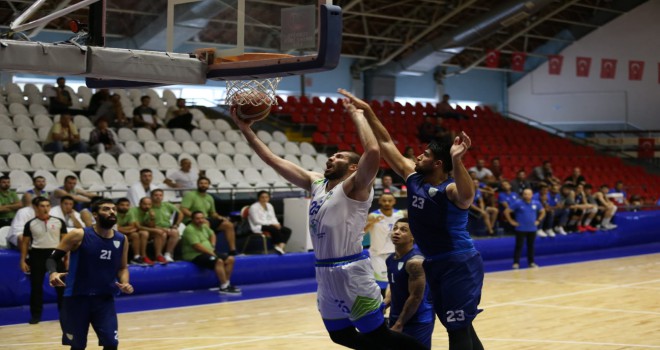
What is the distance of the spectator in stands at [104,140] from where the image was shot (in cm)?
1611

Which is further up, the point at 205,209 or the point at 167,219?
the point at 205,209

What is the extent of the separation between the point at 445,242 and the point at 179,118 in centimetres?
1302

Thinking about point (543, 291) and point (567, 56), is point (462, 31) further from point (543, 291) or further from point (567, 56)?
point (543, 291)

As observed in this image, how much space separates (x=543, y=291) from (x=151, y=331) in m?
6.48

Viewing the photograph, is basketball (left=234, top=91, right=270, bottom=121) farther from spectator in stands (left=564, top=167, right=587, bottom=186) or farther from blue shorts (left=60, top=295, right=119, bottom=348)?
spectator in stands (left=564, top=167, right=587, bottom=186)

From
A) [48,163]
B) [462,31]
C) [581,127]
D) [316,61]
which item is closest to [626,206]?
[462,31]

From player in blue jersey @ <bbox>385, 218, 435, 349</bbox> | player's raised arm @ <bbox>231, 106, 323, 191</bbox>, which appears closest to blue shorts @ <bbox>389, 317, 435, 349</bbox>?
player in blue jersey @ <bbox>385, 218, 435, 349</bbox>

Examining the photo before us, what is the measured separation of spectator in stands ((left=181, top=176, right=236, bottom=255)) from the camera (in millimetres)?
14242

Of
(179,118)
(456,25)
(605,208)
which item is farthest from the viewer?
(456,25)

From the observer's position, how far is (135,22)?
6.02 m

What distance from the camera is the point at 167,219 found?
1388 cm

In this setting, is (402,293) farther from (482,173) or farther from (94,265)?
(482,173)

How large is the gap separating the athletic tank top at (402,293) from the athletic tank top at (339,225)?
819mm

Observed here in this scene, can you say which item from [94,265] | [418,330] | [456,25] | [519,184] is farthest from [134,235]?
[456,25]
